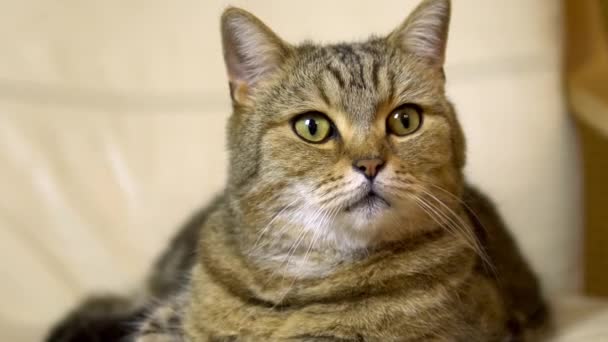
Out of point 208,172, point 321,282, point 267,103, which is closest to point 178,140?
point 208,172

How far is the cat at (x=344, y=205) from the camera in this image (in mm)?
869

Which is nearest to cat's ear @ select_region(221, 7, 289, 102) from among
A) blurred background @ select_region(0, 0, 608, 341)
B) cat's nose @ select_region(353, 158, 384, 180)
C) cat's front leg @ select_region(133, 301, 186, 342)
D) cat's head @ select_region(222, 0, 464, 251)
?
cat's head @ select_region(222, 0, 464, 251)

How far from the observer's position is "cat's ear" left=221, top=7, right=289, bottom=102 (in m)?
0.93

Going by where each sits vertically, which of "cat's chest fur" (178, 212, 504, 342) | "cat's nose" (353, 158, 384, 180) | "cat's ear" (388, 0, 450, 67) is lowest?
"cat's chest fur" (178, 212, 504, 342)

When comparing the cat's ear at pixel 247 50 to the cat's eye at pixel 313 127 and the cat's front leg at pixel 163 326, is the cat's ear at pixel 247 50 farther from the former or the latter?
the cat's front leg at pixel 163 326

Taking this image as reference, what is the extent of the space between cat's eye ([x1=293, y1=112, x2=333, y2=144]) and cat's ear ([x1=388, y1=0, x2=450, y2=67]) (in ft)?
0.60

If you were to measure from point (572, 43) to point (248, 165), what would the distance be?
93cm

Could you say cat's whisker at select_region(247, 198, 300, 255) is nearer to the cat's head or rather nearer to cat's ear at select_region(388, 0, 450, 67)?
the cat's head

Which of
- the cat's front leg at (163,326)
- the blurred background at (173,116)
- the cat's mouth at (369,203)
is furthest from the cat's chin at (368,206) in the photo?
the blurred background at (173,116)

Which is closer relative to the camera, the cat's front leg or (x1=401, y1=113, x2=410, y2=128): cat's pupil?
(x1=401, y1=113, x2=410, y2=128): cat's pupil

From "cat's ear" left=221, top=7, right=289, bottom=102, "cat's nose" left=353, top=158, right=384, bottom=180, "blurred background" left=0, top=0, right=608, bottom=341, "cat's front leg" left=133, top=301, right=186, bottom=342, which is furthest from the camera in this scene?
"blurred background" left=0, top=0, right=608, bottom=341

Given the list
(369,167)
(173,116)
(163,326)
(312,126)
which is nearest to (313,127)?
(312,126)

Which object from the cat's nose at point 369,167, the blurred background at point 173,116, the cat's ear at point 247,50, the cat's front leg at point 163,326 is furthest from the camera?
the blurred background at point 173,116

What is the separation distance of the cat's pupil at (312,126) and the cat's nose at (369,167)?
10cm
